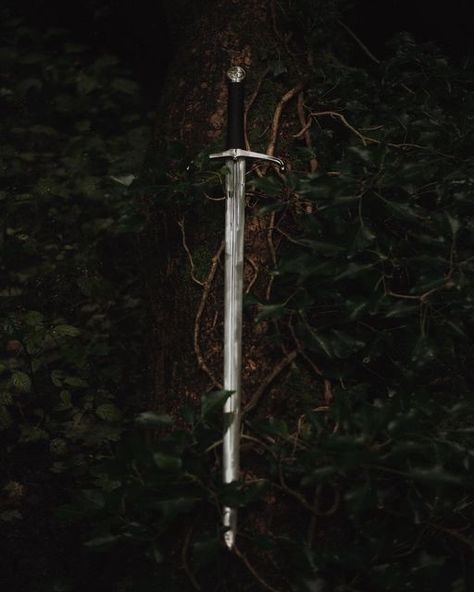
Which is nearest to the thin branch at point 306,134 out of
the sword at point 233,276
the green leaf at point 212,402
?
the sword at point 233,276

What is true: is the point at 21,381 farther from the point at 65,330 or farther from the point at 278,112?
the point at 278,112

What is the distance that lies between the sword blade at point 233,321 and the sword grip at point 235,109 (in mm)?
51

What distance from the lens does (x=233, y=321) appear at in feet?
5.34

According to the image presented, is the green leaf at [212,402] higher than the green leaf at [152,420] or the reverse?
higher

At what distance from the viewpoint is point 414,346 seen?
1635mm

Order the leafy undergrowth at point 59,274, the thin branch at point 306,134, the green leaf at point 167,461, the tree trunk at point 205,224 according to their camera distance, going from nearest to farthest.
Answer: the green leaf at point 167,461 → the tree trunk at point 205,224 → the thin branch at point 306,134 → the leafy undergrowth at point 59,274

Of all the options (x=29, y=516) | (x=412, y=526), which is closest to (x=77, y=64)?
(x=29, y=516)

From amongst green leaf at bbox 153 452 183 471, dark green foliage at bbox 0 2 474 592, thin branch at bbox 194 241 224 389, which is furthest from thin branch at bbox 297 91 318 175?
green leaf at bbox 153 452 183 471

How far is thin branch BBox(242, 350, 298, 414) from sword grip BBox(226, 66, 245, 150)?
0.54 metres

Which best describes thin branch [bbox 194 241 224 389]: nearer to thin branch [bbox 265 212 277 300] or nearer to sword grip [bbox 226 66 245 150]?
thin branch [bbox 265 212 277 300]

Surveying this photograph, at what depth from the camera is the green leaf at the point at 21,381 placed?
2.35 meters

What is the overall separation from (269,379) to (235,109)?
2.20 feet

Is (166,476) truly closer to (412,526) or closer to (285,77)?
(412,526)

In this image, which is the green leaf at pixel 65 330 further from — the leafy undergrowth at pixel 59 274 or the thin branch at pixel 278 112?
the thin branch at pixel 278 112
